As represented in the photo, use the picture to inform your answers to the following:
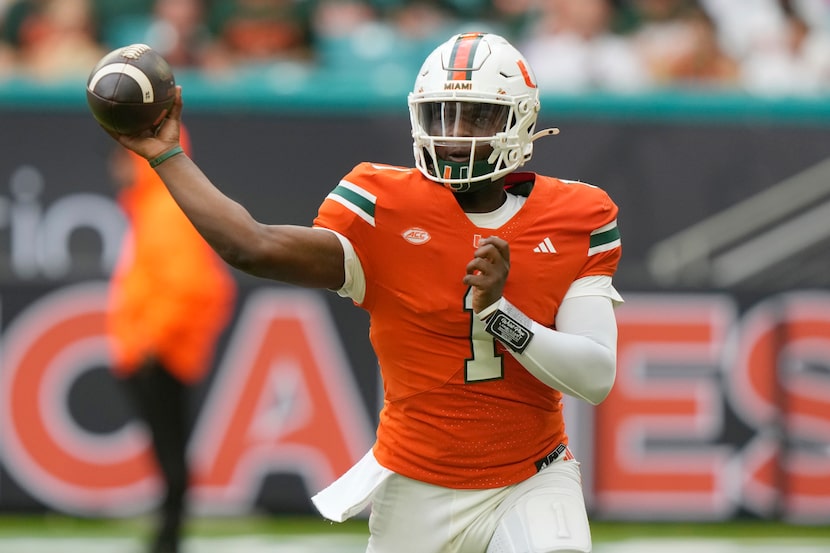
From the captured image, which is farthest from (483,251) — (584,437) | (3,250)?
(3,250)

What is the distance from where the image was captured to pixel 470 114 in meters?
3.98

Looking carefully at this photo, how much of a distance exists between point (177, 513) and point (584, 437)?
2370mm

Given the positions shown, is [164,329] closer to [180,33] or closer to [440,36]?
[180,33]

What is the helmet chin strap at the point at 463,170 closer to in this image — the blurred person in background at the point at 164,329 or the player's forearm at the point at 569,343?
the player's forearm at the point at 569,343

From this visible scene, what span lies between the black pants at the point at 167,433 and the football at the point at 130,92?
3.33 metres

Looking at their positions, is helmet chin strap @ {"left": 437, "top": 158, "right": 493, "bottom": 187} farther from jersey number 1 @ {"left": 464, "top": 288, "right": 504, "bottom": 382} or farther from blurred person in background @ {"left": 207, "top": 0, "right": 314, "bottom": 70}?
blurred person in background @ {"left": 207, "top": 0, "right": 314, "bottom": 70}

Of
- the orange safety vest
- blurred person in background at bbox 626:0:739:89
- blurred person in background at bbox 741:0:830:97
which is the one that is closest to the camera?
the orange safety vest

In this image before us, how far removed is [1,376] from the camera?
787 cm

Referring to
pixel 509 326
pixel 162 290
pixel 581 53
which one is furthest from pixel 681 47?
pixel 509 326

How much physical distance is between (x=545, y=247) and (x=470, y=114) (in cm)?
42

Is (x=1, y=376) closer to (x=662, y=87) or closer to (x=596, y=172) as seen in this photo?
(x=596, y=172)

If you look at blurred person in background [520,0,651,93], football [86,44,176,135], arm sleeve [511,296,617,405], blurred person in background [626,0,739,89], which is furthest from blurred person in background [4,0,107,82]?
arm sleeve [511,296,617,405]

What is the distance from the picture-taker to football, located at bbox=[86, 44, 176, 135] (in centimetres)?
364

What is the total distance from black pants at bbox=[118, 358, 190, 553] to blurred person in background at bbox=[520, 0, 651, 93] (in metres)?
3.44
